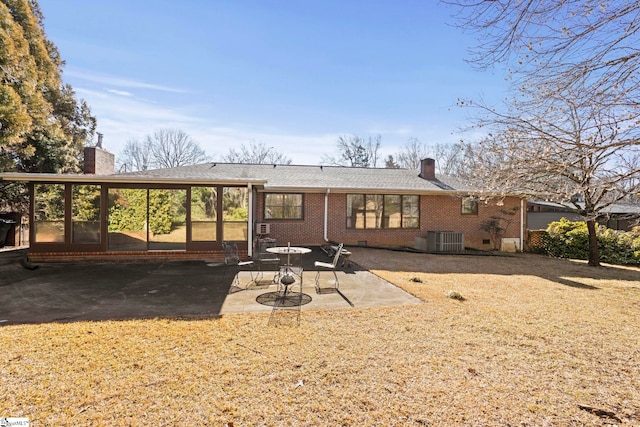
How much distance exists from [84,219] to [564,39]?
12.2 meters

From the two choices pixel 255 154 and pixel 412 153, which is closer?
pixel 255 154

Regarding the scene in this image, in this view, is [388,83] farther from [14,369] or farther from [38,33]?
[38,33]

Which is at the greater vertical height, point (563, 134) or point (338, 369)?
point (563, 134)

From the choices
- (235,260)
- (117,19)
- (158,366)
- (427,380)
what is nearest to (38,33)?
(117,19)

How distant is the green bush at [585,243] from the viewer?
487 inches

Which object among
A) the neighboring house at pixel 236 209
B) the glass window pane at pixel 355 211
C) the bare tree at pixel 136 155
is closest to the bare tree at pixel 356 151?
the neighboring house at pixel 236 209

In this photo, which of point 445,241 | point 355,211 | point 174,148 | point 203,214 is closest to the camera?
point 203,214

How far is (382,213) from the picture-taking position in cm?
1458

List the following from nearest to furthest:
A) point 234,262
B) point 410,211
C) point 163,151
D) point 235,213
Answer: point 234,262 → point 235,213 → point 410,211 → point 163,151

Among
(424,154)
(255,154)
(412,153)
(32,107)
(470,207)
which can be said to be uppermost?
(412,153)

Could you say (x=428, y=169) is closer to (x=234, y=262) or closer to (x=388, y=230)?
(x=388, y=230)

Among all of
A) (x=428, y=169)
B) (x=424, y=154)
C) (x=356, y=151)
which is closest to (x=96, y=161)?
(x=428, y=169)

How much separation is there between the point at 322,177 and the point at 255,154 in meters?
22.3

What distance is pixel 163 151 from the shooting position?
120 ft
